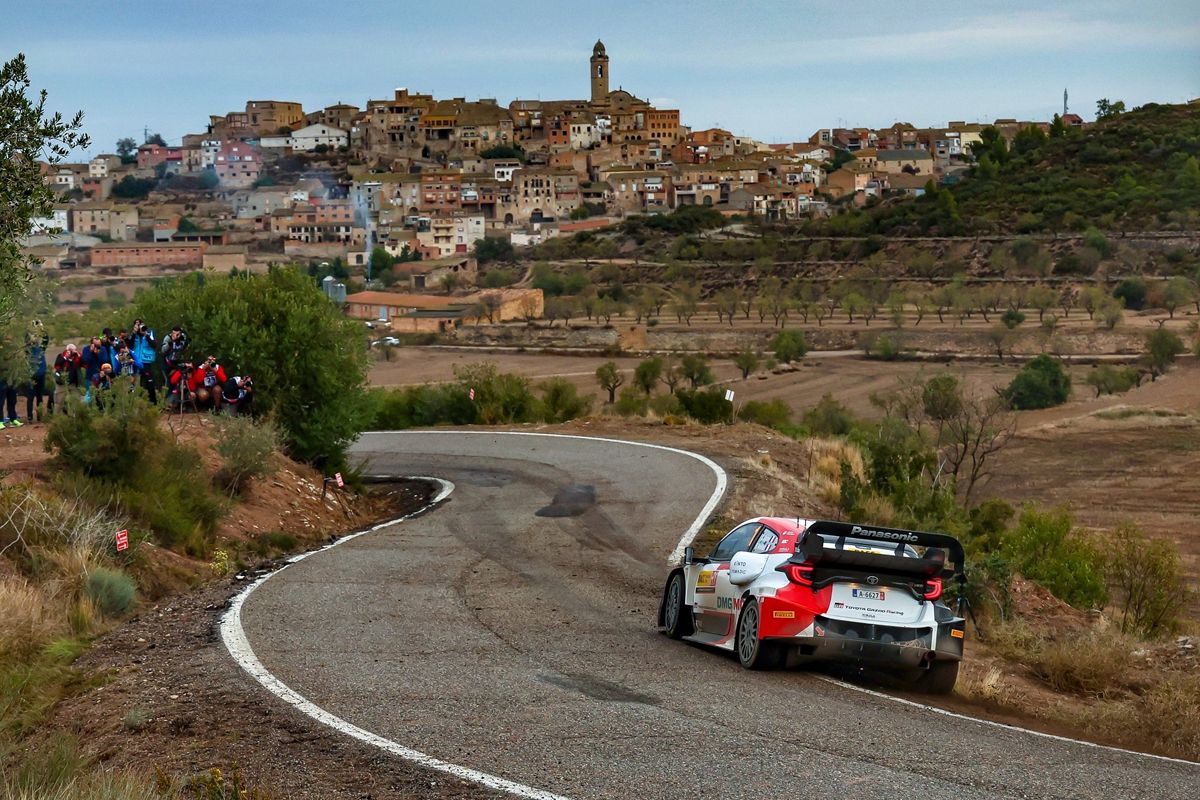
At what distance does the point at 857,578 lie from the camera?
1201 centimetres

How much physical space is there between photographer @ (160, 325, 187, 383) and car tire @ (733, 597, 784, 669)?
50.7 feet

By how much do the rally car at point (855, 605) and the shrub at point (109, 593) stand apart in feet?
19.9

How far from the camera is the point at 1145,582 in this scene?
70.2 ft

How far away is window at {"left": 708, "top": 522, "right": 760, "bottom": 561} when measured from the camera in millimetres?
13406

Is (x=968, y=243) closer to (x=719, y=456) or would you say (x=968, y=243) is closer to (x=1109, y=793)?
(x=719, y=456)

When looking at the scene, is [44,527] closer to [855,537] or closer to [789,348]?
[855,537]

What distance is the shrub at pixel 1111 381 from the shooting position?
6688 cm

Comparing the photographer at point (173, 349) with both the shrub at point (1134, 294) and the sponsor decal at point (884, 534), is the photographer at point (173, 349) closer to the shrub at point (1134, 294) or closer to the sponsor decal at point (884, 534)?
the sponsor decal at point (884, 534)

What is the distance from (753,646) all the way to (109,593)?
6365 millimetres

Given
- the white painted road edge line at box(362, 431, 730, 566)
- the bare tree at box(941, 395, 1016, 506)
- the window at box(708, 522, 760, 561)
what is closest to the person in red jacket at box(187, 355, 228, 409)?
the white painted road edge line at box(362, 431, 730, 566)

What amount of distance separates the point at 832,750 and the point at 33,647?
683 cm

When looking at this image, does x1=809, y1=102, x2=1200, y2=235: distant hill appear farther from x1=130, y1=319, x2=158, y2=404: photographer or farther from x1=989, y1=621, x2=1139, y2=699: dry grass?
x1=989, y1=621, x2=1139, y2=699: dry grass

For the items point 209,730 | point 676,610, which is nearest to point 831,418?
point 676,610

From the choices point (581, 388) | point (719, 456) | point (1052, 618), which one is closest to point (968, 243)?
point (581, 388)
